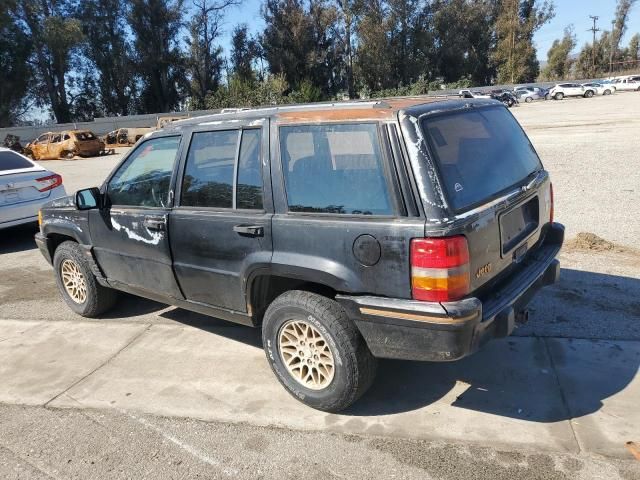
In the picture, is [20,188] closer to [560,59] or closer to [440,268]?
[440,268]

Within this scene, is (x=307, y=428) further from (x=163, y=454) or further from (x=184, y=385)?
(x=184, y=385)

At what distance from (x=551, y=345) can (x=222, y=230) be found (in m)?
2.59

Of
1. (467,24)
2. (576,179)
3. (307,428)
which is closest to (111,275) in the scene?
(307,428)

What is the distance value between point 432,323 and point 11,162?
788cm

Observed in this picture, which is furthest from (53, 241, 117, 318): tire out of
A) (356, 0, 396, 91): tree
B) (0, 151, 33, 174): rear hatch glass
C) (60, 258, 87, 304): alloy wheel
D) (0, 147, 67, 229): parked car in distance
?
(356, 0, 396, 91): tree

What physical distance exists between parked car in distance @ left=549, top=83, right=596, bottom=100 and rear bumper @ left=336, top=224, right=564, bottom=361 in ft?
181

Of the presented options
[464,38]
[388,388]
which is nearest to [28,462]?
[388,388]

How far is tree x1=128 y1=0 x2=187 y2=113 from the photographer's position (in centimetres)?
5188

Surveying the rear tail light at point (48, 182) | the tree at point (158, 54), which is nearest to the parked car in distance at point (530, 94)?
the tree at point (158, 54)

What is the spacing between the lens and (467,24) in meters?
62.6

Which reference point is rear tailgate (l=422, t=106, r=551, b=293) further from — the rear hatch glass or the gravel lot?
the rear hatch glass

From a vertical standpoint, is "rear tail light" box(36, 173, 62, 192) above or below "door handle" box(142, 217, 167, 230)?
above

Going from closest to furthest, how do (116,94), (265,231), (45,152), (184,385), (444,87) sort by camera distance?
1. (265,231)
2. (184,385)
3. (45,152)
4. (116,94)
5. (444,87)

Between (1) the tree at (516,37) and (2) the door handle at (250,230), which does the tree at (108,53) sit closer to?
(1) the tree at (516,37)
